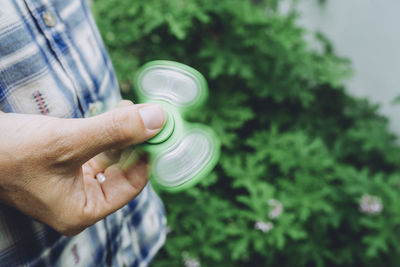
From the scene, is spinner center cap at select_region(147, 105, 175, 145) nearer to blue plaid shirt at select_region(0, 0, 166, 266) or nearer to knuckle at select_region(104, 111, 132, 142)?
knuckle at select_region(104, 111, 132, 142)

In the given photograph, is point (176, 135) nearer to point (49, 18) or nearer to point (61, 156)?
point (61, 156)

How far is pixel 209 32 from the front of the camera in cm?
234

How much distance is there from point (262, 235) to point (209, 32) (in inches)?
53.8

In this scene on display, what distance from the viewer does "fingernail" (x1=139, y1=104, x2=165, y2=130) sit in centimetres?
65

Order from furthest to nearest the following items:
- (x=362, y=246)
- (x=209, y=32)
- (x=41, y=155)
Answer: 1. (x=209, y=32)
2. (x=362, y=246)
3. (x=41, y=155)

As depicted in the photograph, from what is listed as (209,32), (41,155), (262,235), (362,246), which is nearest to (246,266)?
(262,235)

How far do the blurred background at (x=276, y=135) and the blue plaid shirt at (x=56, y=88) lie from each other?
39.6 inches

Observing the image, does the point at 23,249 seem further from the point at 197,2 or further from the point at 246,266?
the point at 197,2

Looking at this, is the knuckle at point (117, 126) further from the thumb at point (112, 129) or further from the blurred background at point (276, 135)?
the blurred background at point (276, 135)

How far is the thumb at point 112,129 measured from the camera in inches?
23.8

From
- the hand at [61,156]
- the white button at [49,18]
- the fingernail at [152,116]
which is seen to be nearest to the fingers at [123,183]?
the hand at [61,156]

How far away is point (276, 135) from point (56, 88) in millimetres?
1725

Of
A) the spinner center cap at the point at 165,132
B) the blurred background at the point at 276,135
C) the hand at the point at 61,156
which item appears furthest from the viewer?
the blurred background at the point at 276,135

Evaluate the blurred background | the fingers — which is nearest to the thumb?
the fingers
